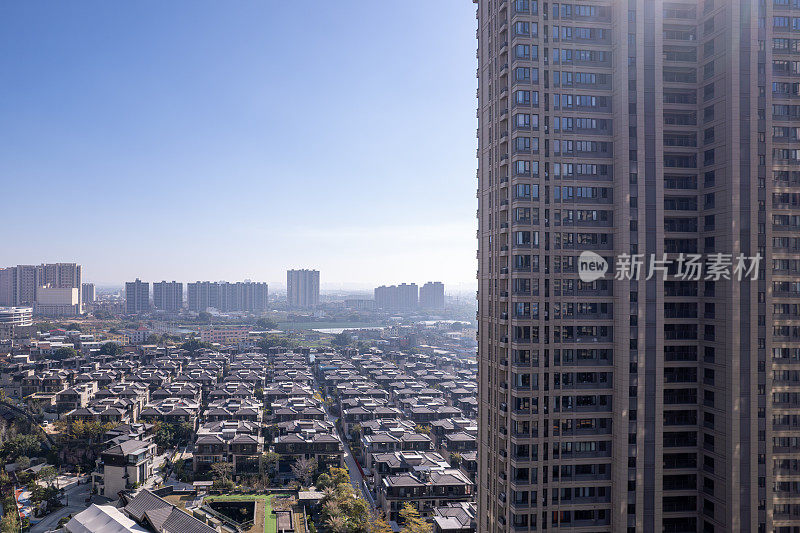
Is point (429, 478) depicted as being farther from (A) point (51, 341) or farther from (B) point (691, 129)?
(A) point (51, 341)

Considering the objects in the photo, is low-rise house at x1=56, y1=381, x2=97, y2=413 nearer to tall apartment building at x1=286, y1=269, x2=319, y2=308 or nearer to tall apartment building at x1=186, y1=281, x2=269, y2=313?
tall apartment building at x1=186, y1=281, x2=269, y2=313

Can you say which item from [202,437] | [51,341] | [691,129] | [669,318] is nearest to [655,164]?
[691,129]

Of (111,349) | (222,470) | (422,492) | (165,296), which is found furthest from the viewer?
(165,296)

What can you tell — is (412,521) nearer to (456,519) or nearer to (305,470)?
(456,519)

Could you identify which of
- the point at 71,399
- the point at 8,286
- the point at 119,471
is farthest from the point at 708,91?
the point at 8,286

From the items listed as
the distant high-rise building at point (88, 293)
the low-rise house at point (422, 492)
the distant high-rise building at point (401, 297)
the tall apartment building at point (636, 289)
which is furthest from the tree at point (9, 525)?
the distant high-rise building at point (401, 297)

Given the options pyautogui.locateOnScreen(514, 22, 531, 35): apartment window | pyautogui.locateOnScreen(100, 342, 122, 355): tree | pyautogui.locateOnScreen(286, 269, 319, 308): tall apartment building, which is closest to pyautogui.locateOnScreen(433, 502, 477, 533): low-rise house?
pyautogui.locateOnScreen(514, 22, 531, 35): apartment window
